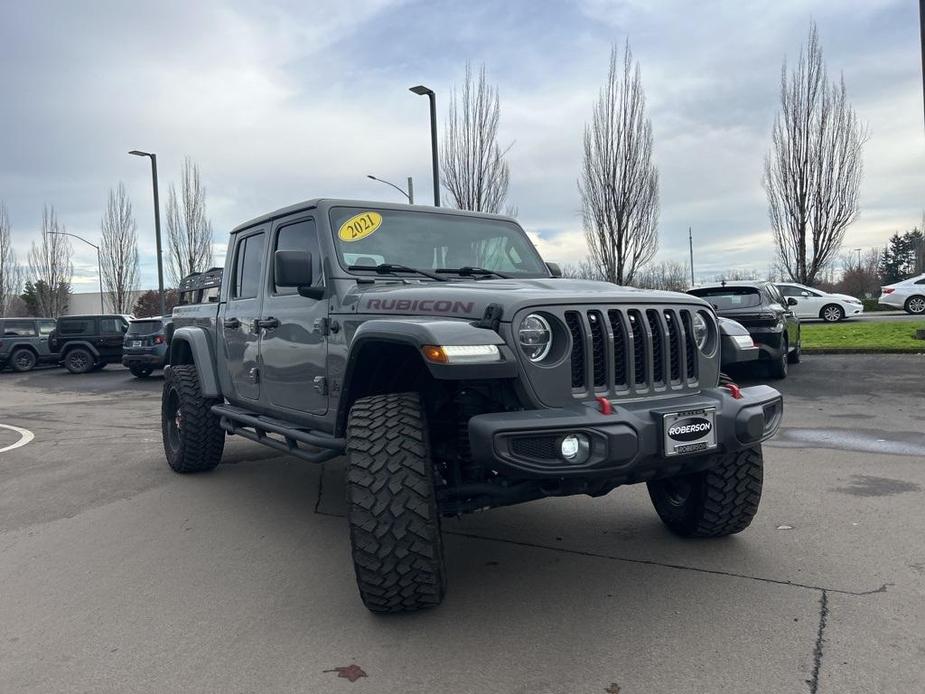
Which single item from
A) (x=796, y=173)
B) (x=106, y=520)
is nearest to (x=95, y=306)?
(x=796, y=173)

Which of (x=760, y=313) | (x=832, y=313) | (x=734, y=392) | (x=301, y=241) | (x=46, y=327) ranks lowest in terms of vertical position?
(x=832, y=313)

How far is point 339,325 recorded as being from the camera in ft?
13.3

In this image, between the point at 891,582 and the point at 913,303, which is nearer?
the point at 891,582

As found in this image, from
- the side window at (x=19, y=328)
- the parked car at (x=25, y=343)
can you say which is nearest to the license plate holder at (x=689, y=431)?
the parked car at (x=25, y=343)

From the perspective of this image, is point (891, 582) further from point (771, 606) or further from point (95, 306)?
Result: point (95, 306)

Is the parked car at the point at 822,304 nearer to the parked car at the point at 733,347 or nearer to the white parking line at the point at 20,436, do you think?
the white parking line at the point at 20,436

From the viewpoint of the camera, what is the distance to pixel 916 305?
79.0 ft

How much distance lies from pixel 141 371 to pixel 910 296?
2284 centimetres

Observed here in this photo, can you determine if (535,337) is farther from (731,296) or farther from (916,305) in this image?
(916,305)

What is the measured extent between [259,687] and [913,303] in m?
26.3

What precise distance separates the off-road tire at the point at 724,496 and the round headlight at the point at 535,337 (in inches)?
48.8

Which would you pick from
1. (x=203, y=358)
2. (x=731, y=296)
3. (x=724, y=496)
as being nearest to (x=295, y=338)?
(x=203, y=358)

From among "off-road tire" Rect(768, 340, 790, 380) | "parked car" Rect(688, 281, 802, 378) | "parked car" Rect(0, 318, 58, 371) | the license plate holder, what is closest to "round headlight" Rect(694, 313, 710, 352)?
the license plate holder

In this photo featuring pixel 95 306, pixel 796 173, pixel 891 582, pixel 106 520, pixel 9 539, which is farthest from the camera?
pixel 95 306
